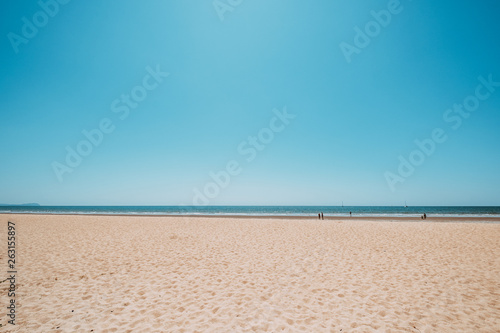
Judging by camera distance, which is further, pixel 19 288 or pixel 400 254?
pixel 400 254

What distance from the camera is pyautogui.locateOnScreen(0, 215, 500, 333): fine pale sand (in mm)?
4645

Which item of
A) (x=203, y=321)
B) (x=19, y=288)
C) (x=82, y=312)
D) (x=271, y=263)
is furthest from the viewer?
(x=271, y=263)

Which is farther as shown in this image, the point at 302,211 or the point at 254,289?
the point at 302,211

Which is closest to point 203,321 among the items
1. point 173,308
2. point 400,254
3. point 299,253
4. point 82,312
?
point 173,308

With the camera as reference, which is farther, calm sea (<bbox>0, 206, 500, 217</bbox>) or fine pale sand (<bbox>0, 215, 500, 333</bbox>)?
calm sea (<bbox>0, 206, 500, 217</bbox>)

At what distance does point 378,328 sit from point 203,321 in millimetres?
3732

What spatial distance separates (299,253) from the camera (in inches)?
407

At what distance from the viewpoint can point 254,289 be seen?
6.26m

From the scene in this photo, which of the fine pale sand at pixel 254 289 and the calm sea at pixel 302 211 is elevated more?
the fine pale sand at pixel 254 289

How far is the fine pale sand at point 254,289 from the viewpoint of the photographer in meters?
4.64

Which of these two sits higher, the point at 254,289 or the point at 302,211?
the point at 254,289

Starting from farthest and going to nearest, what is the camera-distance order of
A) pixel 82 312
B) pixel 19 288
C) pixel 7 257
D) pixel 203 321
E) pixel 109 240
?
pixel 109 240 < pixel 7 257 < pixel 19 288 < pixel 82 312 < pixel 203 321

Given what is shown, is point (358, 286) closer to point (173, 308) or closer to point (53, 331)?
point (173, 308)

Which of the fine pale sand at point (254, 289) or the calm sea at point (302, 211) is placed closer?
the fine pale sand at point (254, 289)
